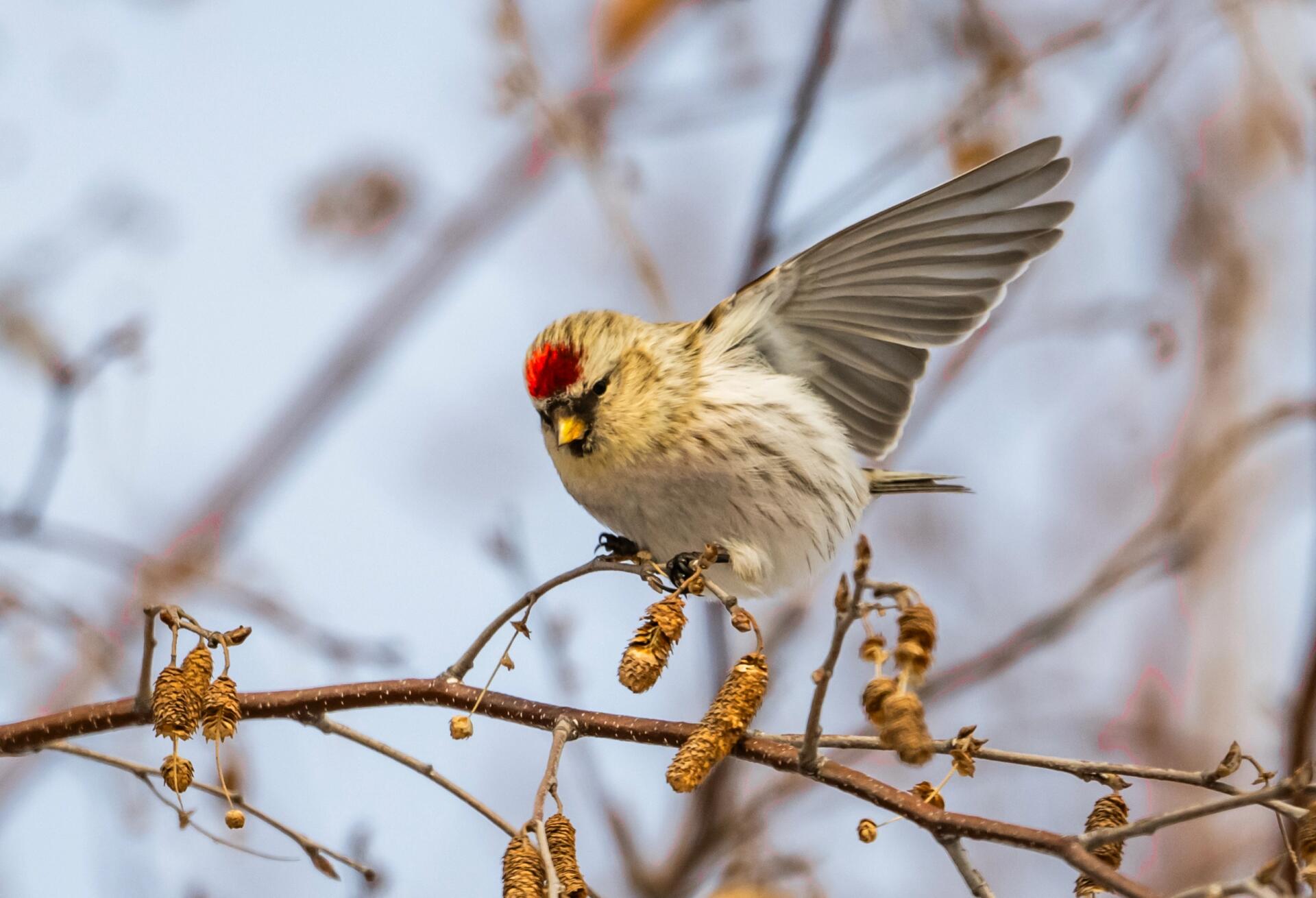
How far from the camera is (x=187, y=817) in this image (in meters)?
1.33

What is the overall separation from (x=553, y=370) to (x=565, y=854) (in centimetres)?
122

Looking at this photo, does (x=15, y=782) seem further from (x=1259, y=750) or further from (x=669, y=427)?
(x=1259, y=750)

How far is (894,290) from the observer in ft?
7.42

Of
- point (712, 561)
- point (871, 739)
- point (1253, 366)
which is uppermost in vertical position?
point (1253, 366)

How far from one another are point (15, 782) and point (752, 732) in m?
1.58

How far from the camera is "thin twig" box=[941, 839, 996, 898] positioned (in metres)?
0.99

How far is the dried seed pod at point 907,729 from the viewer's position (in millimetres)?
899

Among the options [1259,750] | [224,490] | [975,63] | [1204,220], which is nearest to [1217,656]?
[1259,750]

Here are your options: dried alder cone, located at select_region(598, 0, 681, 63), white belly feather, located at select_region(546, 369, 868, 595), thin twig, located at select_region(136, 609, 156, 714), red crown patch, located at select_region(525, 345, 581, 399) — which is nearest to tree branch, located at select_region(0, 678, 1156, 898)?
thin twig, located at select_region(136, 609, 156, 714)

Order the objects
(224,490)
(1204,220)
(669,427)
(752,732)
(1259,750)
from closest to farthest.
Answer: (752,732) < (669,427) < (224,490) < (1204,220) < (1259,750)

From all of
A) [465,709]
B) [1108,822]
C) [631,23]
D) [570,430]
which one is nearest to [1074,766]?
[1108,822]

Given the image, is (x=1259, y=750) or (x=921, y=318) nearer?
(x=921, y=318)

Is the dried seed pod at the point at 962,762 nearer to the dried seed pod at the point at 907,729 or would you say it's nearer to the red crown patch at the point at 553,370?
the dried seed pod at the point at 907,729

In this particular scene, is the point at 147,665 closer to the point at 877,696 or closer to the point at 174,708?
the point at 174,708
